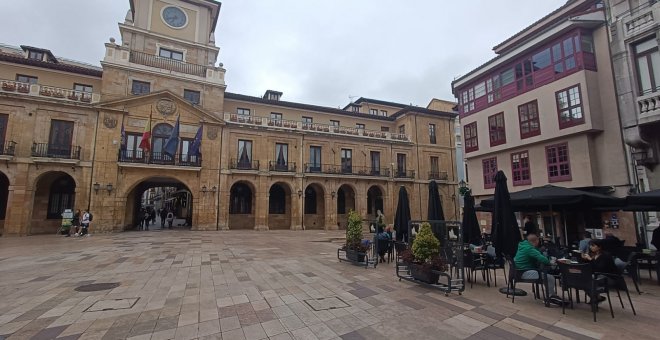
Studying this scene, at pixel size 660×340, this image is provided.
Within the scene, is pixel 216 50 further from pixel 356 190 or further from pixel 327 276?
pixel 327 276

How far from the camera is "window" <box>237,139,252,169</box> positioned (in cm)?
2702

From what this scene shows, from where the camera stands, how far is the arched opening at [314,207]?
3047 cm

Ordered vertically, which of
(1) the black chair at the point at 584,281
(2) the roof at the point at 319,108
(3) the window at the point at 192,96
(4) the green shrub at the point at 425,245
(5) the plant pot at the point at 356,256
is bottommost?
(5) the plant pot at the point at 356,256

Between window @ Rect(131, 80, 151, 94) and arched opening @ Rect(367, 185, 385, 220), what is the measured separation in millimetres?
24064

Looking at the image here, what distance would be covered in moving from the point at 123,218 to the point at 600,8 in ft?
105

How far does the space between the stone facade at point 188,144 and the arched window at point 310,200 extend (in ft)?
0.38

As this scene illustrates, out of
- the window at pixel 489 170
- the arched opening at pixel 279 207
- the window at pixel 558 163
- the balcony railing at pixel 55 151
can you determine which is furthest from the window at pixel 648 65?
the balcony railing at pixel 55 151

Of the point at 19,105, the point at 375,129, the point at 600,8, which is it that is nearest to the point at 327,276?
the point at 600,8

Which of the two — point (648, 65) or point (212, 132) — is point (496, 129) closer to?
point (648, 65)

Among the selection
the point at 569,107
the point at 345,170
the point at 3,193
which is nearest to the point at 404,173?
the point at 345,170

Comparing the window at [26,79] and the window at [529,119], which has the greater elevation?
the window at [26,79]

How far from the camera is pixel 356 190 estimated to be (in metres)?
31.1

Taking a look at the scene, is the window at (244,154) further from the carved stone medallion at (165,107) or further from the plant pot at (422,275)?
the plant pot at (422,275)

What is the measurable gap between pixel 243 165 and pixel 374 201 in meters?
15.7
